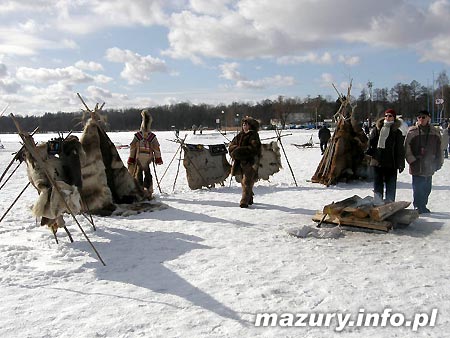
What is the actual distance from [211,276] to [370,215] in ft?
9.24

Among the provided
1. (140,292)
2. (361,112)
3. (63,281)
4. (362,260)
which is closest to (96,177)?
(63,281)

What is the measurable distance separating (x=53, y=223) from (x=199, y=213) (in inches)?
116

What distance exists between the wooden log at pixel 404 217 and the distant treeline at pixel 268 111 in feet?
178

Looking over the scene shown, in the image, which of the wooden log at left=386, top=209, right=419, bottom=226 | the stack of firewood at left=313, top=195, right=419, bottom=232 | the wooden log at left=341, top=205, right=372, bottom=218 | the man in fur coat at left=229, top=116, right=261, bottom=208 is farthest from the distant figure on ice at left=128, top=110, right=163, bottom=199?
the wooden log at left=386, top=209, right=419, bottom=226

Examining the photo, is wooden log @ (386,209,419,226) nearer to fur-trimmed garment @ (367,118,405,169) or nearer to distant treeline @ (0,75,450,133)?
fur-trimmed garment @ (367,118,405,169)

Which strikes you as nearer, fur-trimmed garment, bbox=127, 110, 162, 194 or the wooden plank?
the wooden plank

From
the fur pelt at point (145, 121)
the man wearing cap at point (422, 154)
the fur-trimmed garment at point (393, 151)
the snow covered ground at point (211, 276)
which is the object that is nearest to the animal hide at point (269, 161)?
the fur pelt at point (145, 121)

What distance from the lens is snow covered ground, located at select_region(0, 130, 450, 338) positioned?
3695 mm

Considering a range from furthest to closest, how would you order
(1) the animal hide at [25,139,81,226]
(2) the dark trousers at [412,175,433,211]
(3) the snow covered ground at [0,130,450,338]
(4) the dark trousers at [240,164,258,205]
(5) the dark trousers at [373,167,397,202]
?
Answer: (4) the dark trousers at [240,164,258,205] < (5) the dark trousers at [373,167,397,202] < (2) the dark trousers at [412,175,433,211] < (1) the animal hide at [25,139,81,226] < (3) the snow covered ground at [0,130,450,338]

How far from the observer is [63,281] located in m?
4.79

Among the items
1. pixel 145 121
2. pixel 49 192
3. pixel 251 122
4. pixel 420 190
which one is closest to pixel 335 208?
pixel 420 190

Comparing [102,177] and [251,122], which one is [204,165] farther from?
[102,177]

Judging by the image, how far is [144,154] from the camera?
405 inches

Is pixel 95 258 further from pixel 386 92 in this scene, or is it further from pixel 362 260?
pixel 386 92
